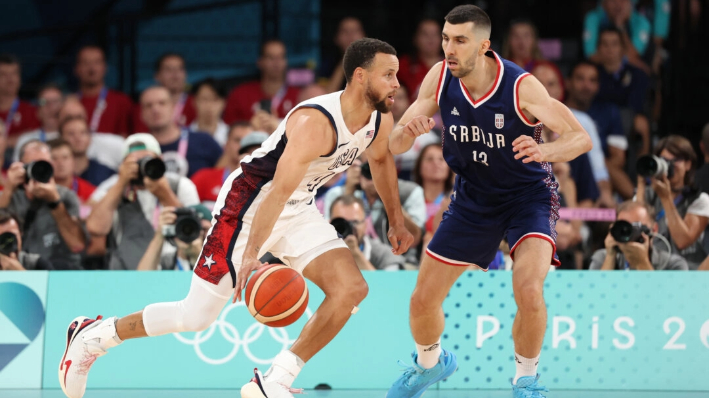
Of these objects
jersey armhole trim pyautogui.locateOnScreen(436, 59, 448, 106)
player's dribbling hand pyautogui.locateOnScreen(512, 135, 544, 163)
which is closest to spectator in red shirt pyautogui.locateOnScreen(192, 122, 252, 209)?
jersey armhole trim pyautogui.locateOnScreen(436, 59, 448, 106)

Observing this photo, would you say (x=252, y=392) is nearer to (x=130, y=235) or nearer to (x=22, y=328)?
(x=22, y=328)

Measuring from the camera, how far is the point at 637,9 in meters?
9.84

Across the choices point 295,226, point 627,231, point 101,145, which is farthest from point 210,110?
point 627,231

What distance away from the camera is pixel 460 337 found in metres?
6.57

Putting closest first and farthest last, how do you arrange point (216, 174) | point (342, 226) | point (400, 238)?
1. point (400, 238)
2. point (342, 226)
3. point (216, 174)

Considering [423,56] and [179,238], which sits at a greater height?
[423,56]

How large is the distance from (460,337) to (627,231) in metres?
1.38

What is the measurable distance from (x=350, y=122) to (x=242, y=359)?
224 cm

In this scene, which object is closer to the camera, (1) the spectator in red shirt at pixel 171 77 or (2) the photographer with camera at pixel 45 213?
(2) the photographer with camera at pixel 45 213

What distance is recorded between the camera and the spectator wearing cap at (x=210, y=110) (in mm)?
9117

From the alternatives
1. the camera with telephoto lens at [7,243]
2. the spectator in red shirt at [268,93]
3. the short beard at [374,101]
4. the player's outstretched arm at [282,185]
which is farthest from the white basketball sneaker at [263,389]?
the spectator in red shirt at [268,93]

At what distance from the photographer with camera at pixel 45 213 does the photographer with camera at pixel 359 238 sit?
207 cm

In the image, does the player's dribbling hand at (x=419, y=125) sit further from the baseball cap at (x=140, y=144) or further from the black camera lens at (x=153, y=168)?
the baseball cap at (x=140, y=144)

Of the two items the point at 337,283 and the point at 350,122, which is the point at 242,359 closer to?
the point at 337,283
